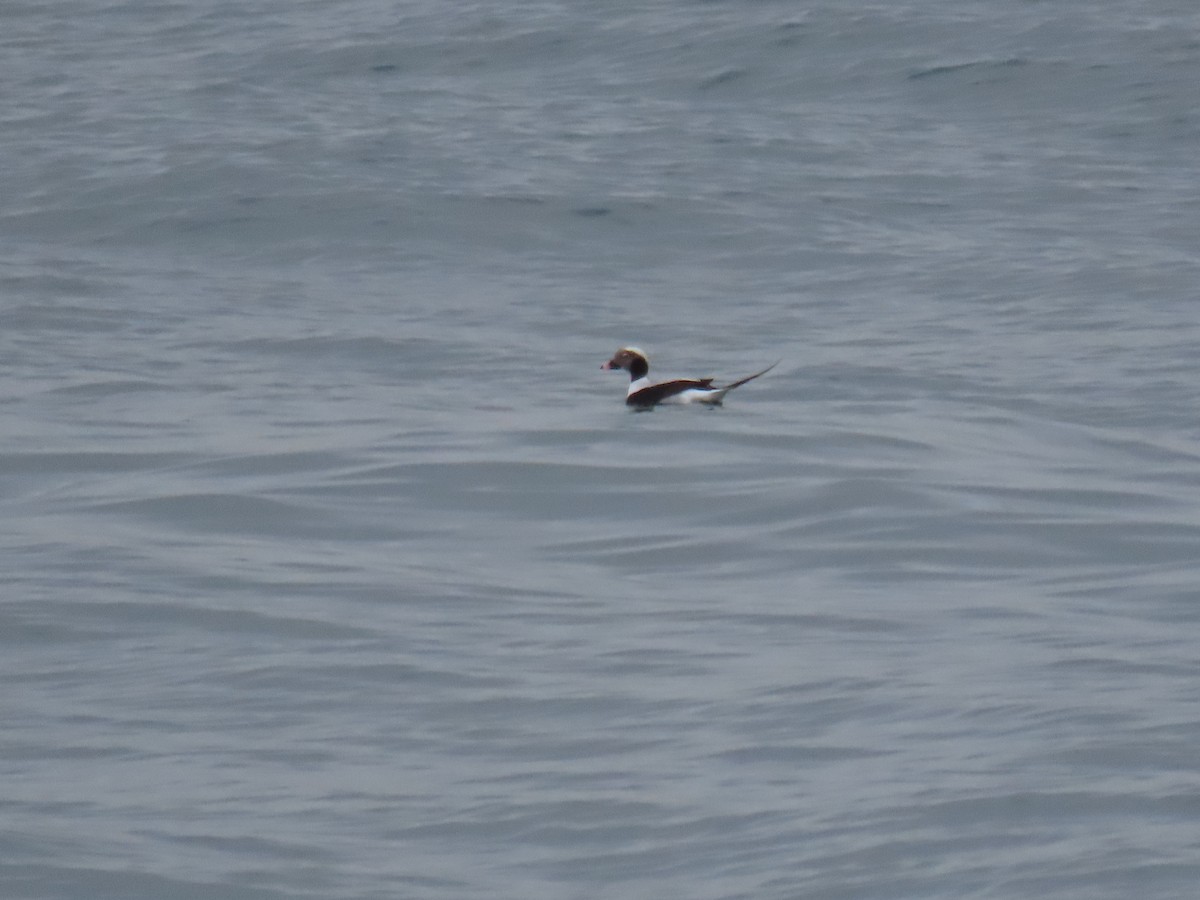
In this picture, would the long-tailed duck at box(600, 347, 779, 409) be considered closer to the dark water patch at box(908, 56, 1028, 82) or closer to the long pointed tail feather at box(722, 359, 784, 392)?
the long pointed tail feather at box(722, 359, 784, 392)

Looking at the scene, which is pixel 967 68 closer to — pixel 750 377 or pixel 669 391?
pixel 750 377

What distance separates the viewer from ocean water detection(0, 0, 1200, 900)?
5.42 metres

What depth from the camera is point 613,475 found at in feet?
32.6

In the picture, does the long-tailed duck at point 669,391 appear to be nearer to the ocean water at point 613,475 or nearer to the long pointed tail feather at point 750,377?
the long pointed tail feather at point 750,377

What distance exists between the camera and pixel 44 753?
595 cm

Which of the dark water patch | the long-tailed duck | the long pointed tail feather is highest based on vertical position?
the dark water patch

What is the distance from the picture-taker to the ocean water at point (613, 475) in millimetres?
5418

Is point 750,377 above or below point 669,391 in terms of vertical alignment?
below

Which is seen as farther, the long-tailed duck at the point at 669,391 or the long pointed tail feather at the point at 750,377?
the long pointed tail feather at the point at 750,377

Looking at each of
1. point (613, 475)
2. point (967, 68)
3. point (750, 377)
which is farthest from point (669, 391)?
point (967, 68)

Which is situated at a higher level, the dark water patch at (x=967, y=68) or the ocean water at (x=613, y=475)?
the dark water patch at (x=967, y=68)

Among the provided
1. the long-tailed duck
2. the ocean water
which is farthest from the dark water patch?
the long-tailed duck

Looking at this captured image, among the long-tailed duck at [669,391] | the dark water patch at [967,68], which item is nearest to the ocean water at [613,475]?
the dark water patch at [967,68]

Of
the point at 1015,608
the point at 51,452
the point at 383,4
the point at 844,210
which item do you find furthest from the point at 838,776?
the point at 383,4
